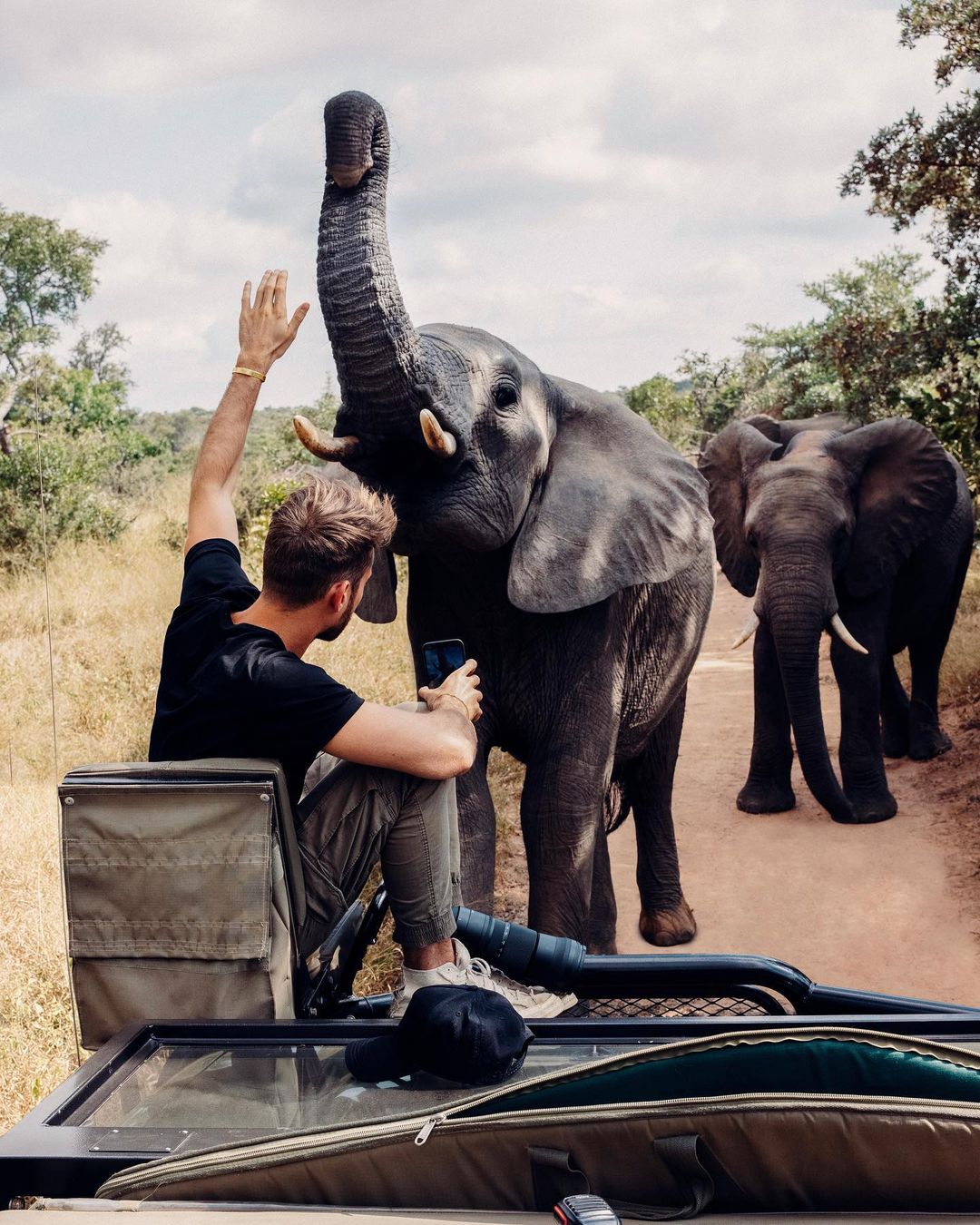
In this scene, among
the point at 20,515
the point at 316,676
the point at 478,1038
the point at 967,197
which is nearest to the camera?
the point at 478,1038

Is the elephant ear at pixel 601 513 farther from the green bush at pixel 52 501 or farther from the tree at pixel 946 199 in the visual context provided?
the green bush at pixel 52 501

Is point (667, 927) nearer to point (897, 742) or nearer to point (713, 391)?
point (897, 742)

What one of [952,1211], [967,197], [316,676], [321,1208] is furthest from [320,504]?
[967,197]

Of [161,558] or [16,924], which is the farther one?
[161,558]

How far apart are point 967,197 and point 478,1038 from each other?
8.13 metres

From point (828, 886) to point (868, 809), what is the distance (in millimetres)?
1085

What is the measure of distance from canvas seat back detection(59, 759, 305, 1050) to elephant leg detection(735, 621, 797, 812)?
6.02 metres

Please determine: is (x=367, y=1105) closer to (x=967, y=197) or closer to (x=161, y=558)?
(x=967, y=197)

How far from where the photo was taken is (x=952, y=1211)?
52.1 inches

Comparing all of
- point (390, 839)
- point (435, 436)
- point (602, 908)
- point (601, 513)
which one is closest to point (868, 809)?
point (602, 908)

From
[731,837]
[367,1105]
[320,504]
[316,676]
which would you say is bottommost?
[731,837]

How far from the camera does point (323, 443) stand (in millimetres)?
4070

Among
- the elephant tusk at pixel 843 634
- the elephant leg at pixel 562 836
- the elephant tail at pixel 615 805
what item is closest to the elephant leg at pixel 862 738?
the elephant tusk at pixel 843 634

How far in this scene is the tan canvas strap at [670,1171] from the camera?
1332 millimetres
